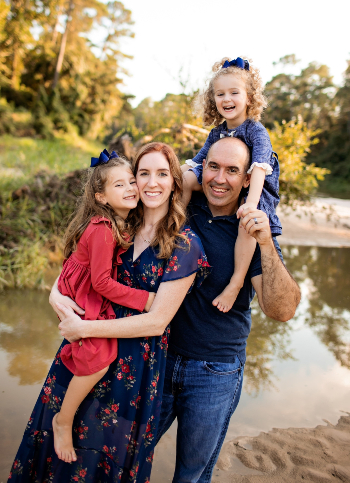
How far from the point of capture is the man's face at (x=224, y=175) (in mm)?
1942

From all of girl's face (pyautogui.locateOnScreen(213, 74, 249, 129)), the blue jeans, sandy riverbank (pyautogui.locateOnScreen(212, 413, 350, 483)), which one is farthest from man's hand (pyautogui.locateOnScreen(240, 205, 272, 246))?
sandy riverbank (pyautogui.locateOnScreen(212, 413, 350, 483))

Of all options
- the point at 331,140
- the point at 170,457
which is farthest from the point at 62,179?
the point at 331,140

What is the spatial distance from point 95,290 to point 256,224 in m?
0.82

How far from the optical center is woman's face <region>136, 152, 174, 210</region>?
1812 mm

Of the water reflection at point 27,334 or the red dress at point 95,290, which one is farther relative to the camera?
the water reflection at point 27,334

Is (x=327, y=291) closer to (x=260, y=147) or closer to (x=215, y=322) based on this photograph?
Result: (x=260, y=147)

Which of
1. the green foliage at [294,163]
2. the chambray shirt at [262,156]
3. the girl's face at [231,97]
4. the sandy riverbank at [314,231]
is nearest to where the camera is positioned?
the chambray shirt at [262,156]

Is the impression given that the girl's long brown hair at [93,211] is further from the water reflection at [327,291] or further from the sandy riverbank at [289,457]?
the water reflection at [327,291]

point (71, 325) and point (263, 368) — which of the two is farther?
point (263, 368)

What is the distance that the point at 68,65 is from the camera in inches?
957

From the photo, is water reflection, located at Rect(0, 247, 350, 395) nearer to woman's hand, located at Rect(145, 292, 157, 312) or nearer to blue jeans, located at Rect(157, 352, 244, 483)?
blue jeans, located at Rect(157, 352, 244, 483)

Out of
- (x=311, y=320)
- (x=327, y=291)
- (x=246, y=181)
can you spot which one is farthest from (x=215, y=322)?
(x=327, y=291)

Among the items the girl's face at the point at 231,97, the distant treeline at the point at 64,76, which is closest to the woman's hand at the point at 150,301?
the girl's face at the point at 231,97

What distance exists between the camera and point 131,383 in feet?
5.53
